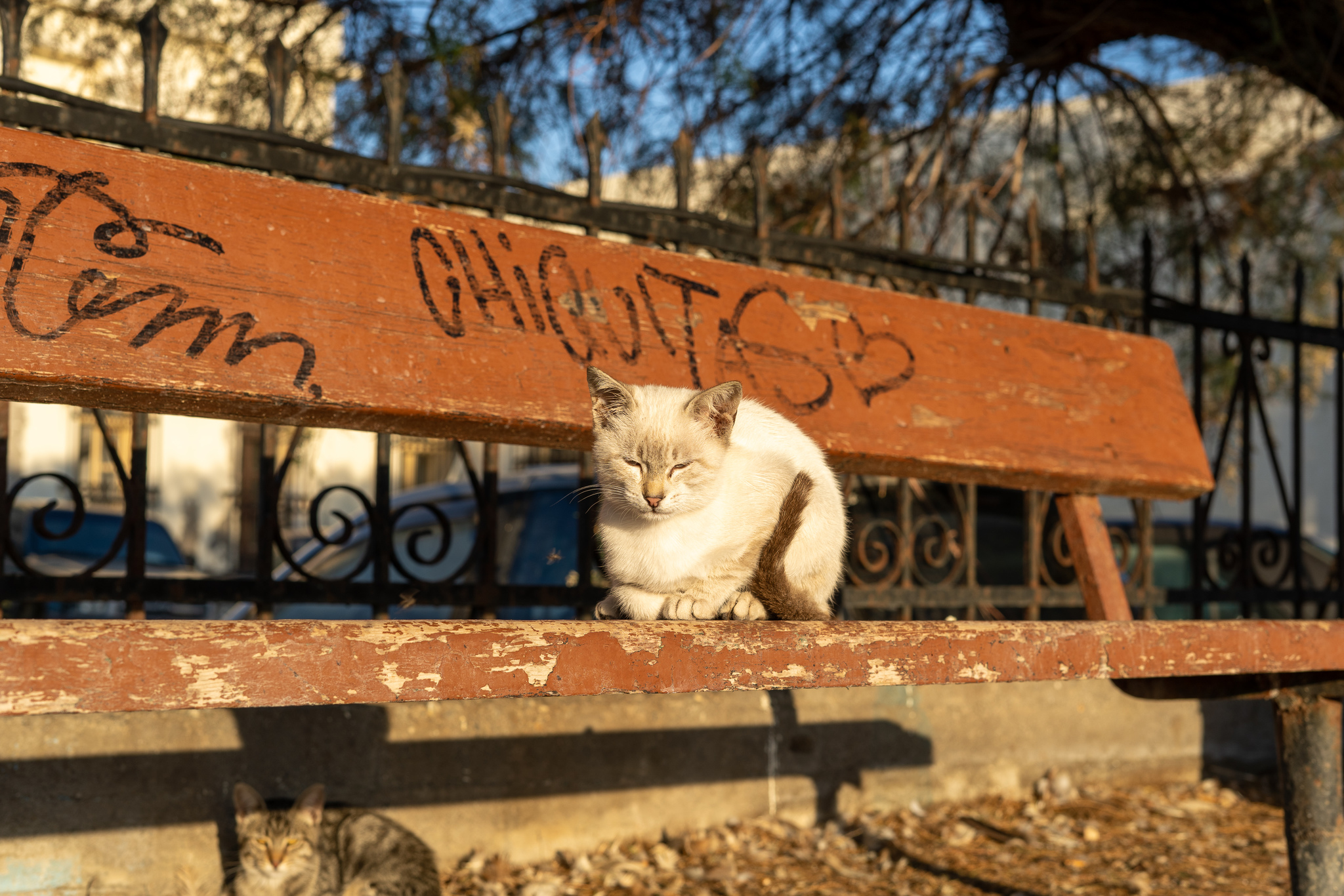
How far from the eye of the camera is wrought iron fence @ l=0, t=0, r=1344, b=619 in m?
2.40

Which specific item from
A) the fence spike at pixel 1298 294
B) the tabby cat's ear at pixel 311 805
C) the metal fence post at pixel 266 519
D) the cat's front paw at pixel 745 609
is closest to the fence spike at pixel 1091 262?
the fence spike at pixel 1298 294

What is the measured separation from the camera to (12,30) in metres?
2.28

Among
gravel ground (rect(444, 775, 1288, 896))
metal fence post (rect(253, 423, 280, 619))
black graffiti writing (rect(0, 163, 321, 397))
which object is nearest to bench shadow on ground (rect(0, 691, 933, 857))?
gravel ground (rect(444, 775, 1288, 896))

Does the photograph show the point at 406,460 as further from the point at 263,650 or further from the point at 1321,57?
the point at 263,650

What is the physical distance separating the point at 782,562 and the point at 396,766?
162 centimetres

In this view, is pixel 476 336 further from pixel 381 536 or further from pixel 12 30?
pixel 12 30

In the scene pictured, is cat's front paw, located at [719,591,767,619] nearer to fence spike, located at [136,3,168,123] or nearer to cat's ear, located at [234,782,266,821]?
cat's ear, located at [234,782,266,821]

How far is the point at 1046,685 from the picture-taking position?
396cm

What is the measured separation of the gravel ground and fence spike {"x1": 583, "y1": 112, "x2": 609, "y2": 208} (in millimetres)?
1855

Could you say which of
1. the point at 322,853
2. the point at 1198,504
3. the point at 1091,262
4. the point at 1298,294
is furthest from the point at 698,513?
the point at 1298,294

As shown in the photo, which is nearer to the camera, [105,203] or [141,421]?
[105,203]

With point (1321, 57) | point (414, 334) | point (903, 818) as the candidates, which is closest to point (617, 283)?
point (414, 334)

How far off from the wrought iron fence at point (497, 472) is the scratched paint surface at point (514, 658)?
40.9 inches

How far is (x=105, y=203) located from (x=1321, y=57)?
4.29 metres
